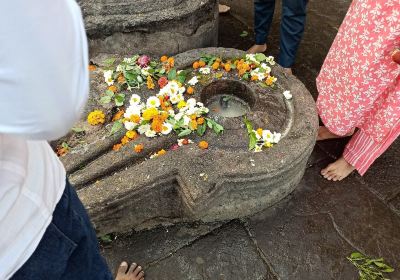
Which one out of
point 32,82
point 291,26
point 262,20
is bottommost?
point 262,20

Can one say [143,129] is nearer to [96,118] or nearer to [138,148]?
[138,148]

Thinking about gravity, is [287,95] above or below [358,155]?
above

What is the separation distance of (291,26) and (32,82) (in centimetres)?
303

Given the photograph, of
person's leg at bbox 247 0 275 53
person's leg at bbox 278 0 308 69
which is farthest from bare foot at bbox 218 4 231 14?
person's leg at bbox 278 0 308 69

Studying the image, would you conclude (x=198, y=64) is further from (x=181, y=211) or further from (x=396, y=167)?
(x=396, y=167)

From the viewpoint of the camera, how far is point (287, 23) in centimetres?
336

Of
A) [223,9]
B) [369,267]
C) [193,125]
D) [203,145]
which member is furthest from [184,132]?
[223,9]

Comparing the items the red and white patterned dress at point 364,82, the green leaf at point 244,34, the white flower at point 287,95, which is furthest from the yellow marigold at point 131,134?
the green leaf at point 244,34

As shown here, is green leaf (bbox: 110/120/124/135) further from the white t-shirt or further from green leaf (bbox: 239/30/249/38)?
green leaf (bbox: 239/30/249/38)

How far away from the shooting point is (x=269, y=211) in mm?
2799

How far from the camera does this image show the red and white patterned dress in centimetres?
235

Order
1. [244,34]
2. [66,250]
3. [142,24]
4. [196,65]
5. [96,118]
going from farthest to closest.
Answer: [244,34] < [142,24] < [196,65] < [96,118] < [66,250]

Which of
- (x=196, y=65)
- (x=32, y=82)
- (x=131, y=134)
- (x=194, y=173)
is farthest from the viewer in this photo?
(x=196, y=65)

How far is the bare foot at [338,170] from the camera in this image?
3021mm
